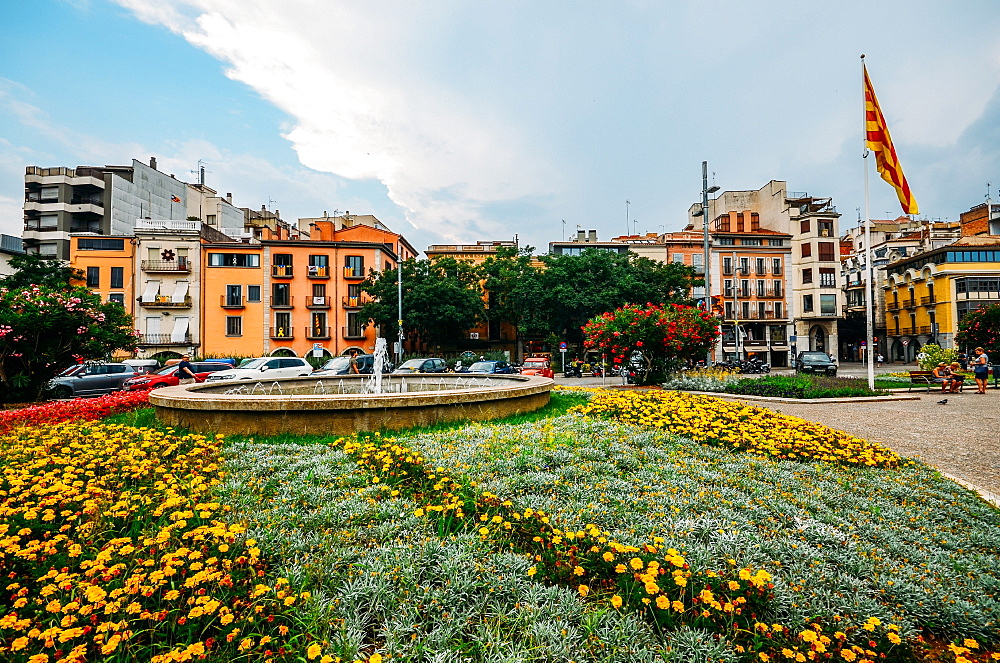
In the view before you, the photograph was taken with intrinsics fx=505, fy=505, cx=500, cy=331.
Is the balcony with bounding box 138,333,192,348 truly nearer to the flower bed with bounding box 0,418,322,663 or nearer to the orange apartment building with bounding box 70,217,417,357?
the orange apartment building with bounding box 70,217,417,357

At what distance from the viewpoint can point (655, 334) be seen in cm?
1767

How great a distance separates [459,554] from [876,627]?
2685 mm

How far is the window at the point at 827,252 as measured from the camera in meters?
52.4

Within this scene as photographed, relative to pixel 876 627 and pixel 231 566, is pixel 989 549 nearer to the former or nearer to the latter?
pixel 876 627

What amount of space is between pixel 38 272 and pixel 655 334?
45.9 metres

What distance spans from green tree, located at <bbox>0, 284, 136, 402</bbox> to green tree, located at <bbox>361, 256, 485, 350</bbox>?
2566 centimetres

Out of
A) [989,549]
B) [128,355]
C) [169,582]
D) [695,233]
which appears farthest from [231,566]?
[695,233]

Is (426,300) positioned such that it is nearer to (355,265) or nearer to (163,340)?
(355,265)

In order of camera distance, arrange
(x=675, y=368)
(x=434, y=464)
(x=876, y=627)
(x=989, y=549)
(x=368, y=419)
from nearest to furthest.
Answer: (x=876, y=627) < (x=989, y=549) < (x=434, y=464) < (x=368, y=419) < (x=675, y=368)

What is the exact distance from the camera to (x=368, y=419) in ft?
25.7

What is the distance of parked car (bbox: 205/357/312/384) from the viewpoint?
1915 cm

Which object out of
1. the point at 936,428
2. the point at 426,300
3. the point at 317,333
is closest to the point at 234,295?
the point at 317,333

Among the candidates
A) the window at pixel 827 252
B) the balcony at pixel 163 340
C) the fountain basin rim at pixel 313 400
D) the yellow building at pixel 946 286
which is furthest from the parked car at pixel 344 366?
the yellow building at pixel 946 286

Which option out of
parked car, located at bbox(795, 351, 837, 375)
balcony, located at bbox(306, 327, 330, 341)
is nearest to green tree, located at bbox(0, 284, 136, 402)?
balcony, located at bbox(306, 327, 330, 341)
